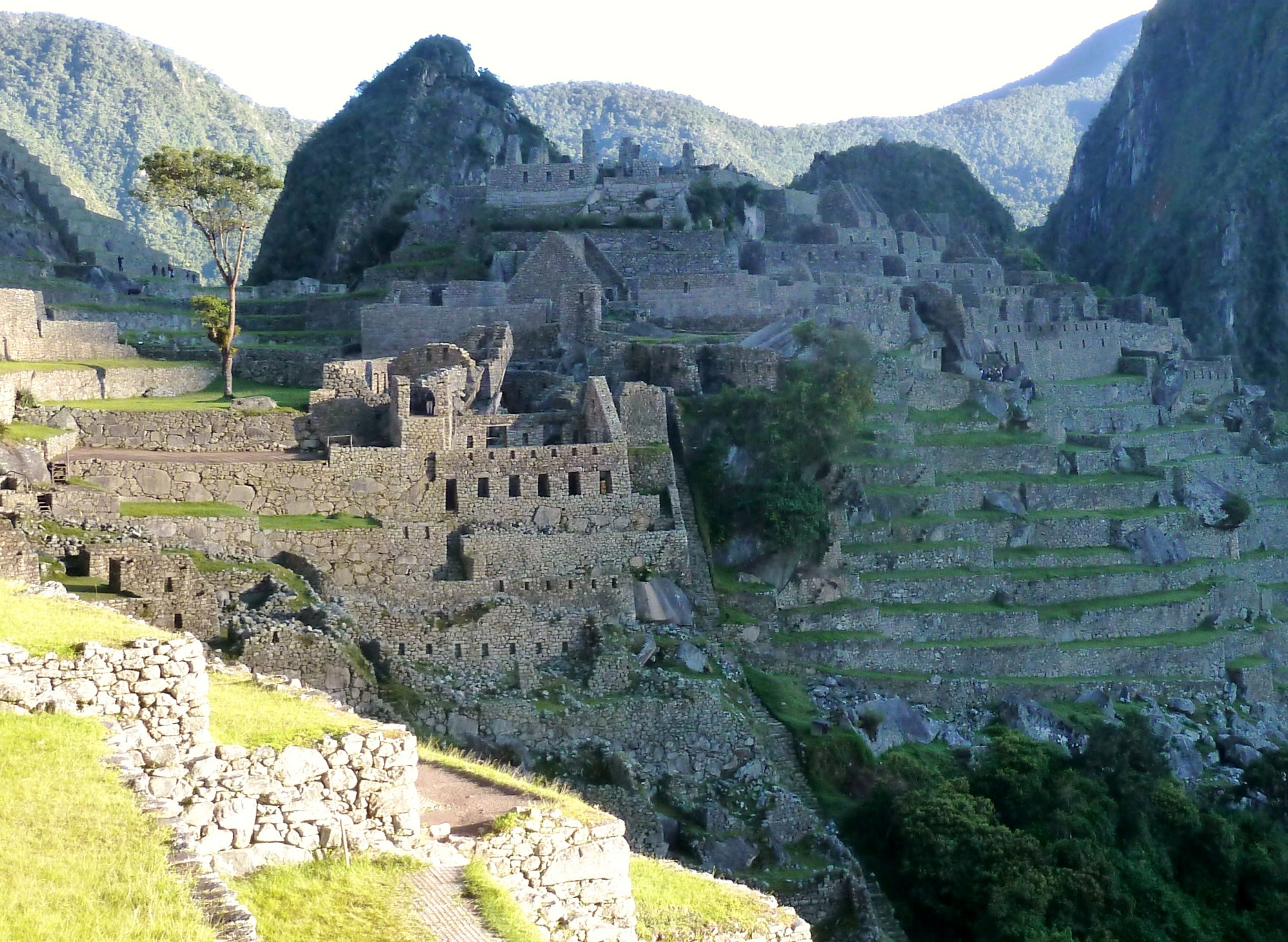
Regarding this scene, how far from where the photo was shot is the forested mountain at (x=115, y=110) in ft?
277

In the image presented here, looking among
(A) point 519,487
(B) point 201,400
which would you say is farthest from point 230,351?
(A) point 519,487

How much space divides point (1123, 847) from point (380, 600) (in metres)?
14.8

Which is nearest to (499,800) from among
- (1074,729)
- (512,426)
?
(512,426)

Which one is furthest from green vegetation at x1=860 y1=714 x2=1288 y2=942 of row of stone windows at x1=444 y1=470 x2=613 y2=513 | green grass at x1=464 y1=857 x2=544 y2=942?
green grass at x1=464 y1=857 x2=544 y2=942

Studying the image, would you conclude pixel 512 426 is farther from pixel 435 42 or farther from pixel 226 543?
pixel 435 42

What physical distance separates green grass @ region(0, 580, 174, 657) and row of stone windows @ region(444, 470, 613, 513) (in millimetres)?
13204

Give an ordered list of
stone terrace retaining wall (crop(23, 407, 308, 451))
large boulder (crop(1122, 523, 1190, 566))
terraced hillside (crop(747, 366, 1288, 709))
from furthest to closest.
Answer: large boulder (crop(1122, 523, 1190, 566))
terraced hillside (crop(747, 366, 1288, 709))
stone terrace retaining wall (crop(23, 407, 308, 451))

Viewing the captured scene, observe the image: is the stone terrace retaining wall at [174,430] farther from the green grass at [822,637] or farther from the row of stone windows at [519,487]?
the green grass at [822,637]

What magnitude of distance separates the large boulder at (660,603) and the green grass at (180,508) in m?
7.04

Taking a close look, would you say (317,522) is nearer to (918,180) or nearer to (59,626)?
(59,626)

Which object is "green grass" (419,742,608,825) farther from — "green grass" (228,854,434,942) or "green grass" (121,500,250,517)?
"green grass" (121,500,250,517)

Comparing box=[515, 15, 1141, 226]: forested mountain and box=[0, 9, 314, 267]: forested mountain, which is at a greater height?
box=[515, 15, 1141, 226]: forested mountain

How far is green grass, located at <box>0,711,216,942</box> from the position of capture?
893 cm

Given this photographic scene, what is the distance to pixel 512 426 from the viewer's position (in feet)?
100
